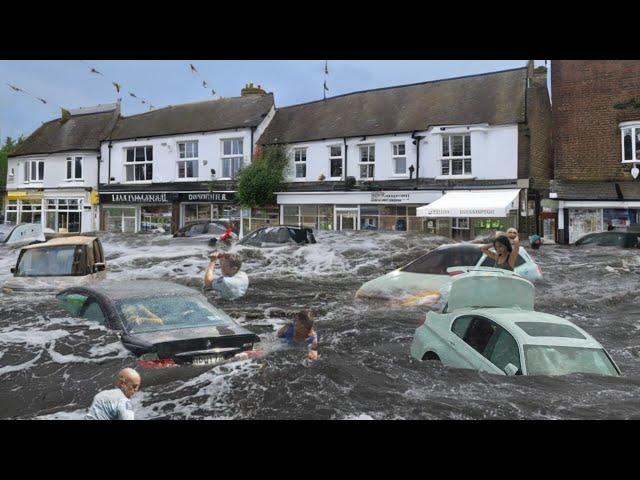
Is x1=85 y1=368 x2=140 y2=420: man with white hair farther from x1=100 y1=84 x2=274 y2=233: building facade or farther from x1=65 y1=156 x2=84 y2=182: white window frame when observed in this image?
x1=65 y1=156 x2=84 y2=182: white window frame

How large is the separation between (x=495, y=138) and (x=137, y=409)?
49.3 feet

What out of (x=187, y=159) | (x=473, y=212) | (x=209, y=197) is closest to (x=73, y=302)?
(x=473, y=212)

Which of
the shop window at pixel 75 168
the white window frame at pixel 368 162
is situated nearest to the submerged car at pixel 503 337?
the white window frame at pixel 368 162

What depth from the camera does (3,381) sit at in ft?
14.5

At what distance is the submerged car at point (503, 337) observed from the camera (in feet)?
13.4

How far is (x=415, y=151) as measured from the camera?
58.2 feet

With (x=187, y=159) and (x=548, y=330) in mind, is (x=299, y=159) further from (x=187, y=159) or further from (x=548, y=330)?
(x=548, y=330)

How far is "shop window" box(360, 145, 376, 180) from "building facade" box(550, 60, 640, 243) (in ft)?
18.5

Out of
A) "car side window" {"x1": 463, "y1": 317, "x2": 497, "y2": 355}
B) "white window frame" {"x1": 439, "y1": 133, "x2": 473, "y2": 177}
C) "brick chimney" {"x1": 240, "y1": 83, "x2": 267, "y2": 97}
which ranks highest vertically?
"brick chimney" {"x1": 240, "y1": 83, "x2": 267, "y2": 97}

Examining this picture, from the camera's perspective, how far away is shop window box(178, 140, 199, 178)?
2034 cm

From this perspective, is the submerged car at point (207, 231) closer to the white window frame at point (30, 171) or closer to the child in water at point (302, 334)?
the child in water at point (302, 334)

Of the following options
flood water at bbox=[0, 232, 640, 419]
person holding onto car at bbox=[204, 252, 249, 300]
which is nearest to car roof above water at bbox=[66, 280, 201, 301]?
flood water at bbox=[0, 232, 640, 419]

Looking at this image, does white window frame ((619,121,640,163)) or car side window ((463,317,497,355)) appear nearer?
car side window ((463,317,497,355))

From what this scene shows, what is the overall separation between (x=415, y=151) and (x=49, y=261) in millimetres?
13037
